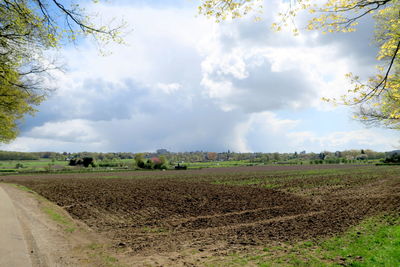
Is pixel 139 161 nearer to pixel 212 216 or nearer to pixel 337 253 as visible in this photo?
pixel 212 216

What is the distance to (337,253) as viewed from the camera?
891cm

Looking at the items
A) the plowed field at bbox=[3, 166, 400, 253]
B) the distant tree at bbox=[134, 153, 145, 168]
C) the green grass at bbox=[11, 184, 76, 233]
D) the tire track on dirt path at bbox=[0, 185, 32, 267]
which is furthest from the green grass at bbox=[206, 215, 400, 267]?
the distant tree at bbox=[134, 153, 145, 168]

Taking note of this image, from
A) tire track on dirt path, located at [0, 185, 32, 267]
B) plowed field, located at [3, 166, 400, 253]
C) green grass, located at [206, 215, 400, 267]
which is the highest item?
tire track on dirt path, located at [0, 185, 32, 267]

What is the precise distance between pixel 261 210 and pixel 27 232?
469 inches

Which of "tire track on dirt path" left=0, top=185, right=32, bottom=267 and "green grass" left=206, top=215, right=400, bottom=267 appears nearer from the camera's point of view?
"tire track on dirt path" left=0, top=185, right=32, bottom=267

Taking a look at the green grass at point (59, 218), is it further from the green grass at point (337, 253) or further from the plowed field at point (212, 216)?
the green grass at point (337, 253)

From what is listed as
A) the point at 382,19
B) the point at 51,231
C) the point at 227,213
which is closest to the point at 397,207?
the point at 227,213

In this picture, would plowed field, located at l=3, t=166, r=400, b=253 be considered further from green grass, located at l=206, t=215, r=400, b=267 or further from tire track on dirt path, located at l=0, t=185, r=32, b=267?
tire track on dirt path, located at l=0, t=185, r=32, b=267

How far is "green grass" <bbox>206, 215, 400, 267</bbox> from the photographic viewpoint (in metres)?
8.09

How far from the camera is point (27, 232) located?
10891 mm

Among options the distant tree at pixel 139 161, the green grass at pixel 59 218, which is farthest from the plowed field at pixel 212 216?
the distant tree at pixel 139 161

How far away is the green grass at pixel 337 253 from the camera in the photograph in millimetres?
8094

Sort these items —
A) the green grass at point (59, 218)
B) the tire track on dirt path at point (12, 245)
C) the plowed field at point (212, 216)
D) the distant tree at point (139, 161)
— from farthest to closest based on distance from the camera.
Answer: the distant tree at point (139, 161) → the green grass at point (59, 218) → the plowed field at point (212, 216) → the tire track on dirt path at point (12, 245)

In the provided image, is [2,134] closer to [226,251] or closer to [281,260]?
[226,251]
